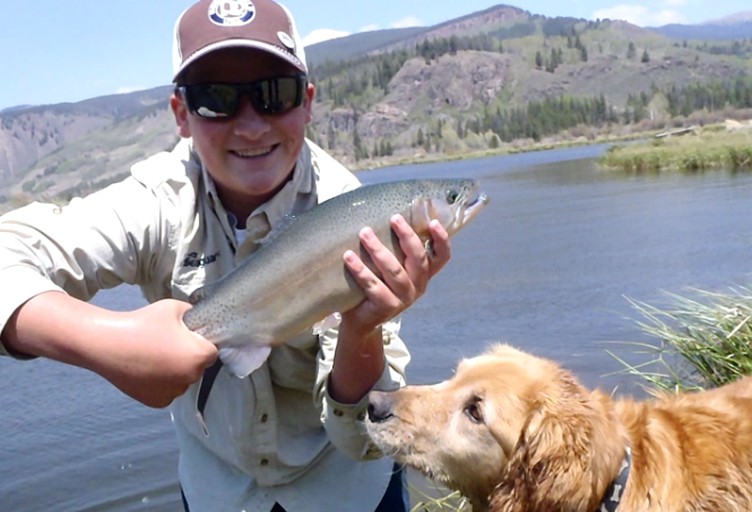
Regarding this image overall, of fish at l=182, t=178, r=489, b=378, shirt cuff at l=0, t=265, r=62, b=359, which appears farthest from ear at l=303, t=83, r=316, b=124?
shirt cuff at l=0, t=265, r=62, b=359

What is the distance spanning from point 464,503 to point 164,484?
5182mm

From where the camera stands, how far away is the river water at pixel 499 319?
11.3 meters

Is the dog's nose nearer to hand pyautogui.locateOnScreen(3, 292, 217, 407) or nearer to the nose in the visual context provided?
hand pyautogui.locateOnScreen(3, 292, 217, 407)

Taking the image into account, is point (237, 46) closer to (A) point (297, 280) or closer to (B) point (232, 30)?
(B) point (232, 30)

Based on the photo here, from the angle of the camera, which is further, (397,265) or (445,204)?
(445,204)

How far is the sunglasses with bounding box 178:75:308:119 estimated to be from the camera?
3.52m

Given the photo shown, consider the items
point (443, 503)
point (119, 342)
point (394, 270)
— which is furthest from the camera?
point (443, 503)

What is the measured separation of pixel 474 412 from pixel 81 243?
1.94m

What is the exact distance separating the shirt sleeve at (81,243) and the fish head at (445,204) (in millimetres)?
1163

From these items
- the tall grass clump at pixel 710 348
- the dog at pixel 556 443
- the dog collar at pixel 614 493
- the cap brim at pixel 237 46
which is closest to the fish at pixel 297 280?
the cap brim at pixel 237 46

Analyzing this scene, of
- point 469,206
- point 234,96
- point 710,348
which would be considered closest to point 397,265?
point 469,206

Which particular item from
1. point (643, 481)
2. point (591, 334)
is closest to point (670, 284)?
point (591, 334)

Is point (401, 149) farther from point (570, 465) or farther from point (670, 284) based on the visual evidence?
point (570, 465)

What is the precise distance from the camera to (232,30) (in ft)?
11.0
